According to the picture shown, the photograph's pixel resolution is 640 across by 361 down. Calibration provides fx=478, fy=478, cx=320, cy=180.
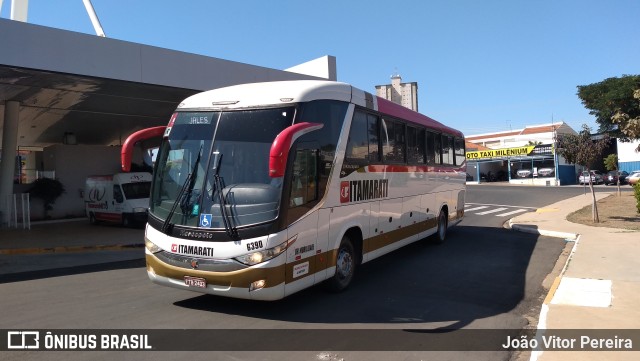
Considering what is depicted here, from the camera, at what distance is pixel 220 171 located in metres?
6.39

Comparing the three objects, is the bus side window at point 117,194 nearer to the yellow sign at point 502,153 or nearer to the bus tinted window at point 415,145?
the bus tinted window at point 415,145

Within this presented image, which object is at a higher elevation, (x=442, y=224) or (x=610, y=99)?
(x=610, y=99)

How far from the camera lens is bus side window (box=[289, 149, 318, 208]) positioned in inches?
255

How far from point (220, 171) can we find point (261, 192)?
653 mm

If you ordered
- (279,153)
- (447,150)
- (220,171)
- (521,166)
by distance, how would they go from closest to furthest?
(279,153) < (220,171) < (447,150) < (521,166)

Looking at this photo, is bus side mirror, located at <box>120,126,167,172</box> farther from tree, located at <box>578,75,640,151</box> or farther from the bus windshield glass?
tree, located at <box>578,75,640,151</box>

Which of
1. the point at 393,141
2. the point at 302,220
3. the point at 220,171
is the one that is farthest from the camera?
the point at 393,141

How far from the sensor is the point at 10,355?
507 centimetres

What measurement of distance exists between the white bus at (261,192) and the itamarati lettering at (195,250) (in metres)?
0.01

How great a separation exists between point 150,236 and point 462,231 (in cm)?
1265

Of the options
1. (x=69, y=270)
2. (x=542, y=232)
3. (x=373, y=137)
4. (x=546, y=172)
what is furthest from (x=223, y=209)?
(x=546, y=172)

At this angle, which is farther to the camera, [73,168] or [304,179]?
[73,168]

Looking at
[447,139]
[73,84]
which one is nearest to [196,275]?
[447,139]

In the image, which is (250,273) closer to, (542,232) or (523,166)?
(542,232)
